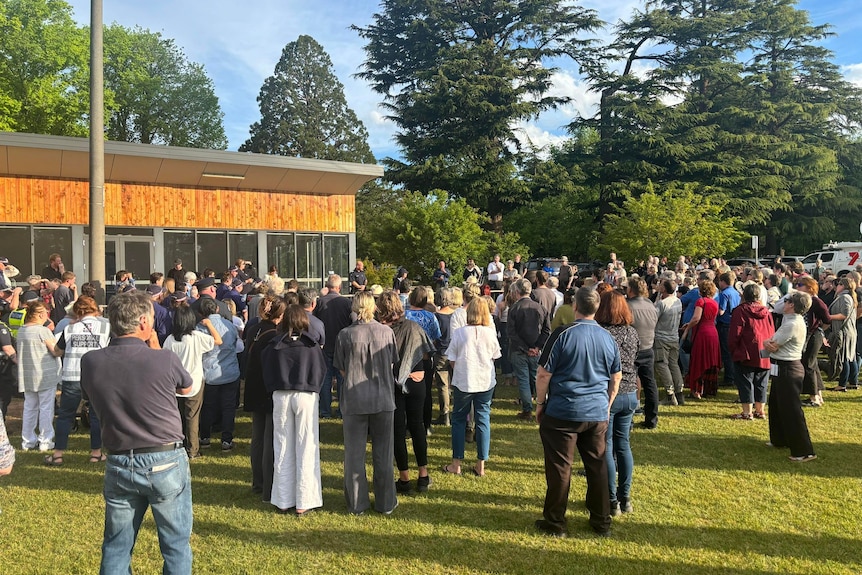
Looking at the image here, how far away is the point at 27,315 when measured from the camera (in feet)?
21.6

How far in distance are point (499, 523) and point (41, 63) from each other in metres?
40.3

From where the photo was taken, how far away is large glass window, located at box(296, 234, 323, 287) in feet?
65.9

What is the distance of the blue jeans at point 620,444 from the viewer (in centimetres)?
491

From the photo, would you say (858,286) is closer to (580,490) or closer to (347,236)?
(580,490)

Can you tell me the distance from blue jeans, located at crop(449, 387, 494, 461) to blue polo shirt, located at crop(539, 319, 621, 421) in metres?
1.36

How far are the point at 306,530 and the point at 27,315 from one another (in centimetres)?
427

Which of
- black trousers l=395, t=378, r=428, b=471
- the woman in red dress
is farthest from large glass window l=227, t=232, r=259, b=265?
black trousers l=395, t=378, r=428, b=471

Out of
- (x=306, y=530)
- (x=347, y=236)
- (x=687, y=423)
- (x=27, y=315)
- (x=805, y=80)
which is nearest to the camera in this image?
(x=306, y=530)

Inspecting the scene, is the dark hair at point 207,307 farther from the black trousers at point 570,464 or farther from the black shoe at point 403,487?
the black trousers at point 570,464

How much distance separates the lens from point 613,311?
Answer: 5195mm

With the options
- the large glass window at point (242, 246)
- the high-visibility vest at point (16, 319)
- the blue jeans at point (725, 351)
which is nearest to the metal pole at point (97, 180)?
the high-visibility vest at point (16, 319)

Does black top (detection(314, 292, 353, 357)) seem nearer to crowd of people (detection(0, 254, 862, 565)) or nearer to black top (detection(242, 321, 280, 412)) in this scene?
crowd of people (detection(0, 254, 862, 565))

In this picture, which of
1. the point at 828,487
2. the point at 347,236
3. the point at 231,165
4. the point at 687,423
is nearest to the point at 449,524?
the point at 828,487

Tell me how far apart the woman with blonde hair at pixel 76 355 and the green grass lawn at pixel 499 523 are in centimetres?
22
